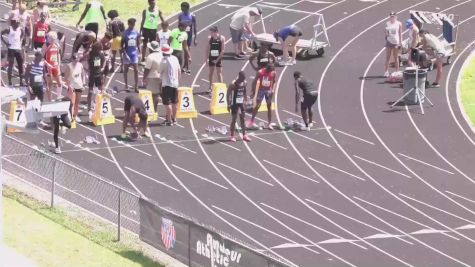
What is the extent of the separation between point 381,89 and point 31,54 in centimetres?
929

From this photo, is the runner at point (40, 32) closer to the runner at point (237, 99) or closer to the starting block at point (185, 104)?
the starting block at point (185, 104)

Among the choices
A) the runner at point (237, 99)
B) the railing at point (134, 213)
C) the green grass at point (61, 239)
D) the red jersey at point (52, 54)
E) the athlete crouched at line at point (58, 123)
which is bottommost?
the green grass at point (61, 239)

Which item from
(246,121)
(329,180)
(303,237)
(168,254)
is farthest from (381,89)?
(168,254)

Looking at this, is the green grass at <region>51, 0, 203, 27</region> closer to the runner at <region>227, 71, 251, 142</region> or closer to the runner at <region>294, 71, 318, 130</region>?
the runner at <region>294, 71, 318, 130</region>

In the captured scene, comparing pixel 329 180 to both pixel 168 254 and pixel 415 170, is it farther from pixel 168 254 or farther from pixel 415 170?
pixel 168 254

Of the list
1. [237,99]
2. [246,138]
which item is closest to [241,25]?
[246,138]

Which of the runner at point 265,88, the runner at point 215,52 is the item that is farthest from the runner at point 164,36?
the runner at point 265,88

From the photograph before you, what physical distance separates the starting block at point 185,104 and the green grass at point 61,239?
7.40 m

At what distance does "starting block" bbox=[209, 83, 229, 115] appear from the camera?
30.5 metres

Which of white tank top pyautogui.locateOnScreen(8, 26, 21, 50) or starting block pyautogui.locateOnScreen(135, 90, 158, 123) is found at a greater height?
white tank top pyautogui.locateOnScreen(8, 26, 21, 50)

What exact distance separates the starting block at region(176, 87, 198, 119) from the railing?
6540mm

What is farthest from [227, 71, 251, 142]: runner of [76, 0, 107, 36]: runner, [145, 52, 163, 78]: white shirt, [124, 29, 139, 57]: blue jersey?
[76, 0, 107, 36]: runner

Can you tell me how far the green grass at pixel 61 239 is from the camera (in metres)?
20.4

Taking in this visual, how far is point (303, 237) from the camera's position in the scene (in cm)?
2306
